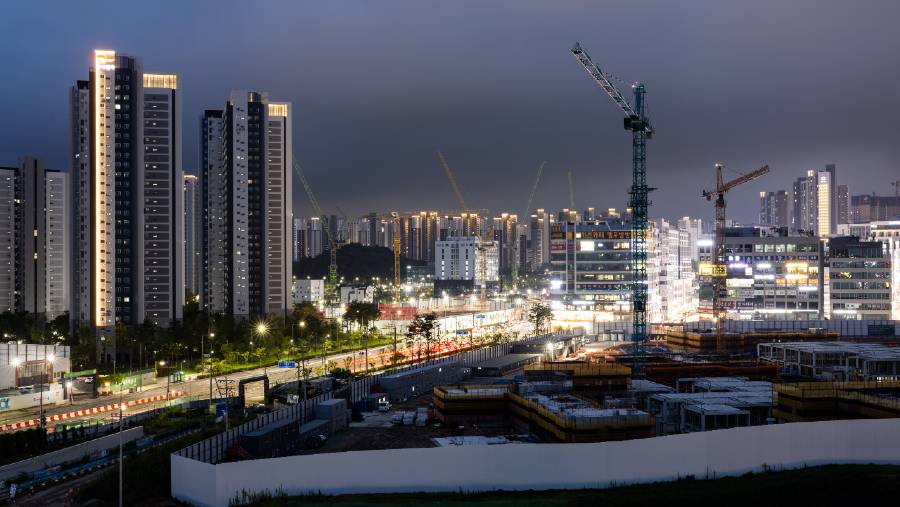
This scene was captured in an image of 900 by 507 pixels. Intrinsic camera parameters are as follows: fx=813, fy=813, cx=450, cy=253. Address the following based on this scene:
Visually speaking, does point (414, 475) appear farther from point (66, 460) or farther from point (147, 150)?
point (147, 150)

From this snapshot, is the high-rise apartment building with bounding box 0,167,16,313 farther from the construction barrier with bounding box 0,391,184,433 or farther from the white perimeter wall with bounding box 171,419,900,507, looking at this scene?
the white perimeter wall with bounding box 171,419,900,507

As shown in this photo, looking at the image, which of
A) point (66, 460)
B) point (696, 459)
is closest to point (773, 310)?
point (696, 459)

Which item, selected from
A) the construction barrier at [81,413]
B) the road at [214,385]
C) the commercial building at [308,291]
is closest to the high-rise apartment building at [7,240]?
the commercial building at [308,291]

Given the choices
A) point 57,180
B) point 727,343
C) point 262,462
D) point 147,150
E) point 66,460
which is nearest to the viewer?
point 262,462

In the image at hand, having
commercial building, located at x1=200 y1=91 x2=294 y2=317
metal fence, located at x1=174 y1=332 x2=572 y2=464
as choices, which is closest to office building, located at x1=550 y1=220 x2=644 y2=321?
commercial building, located at x1=200 y1=91 x2=294 y2=317

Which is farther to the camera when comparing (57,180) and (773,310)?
(773,310)

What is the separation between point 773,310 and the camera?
122 metres

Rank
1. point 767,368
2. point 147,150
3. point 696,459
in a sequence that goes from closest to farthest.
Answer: point 696,459 < point 767,368 < point 147,150

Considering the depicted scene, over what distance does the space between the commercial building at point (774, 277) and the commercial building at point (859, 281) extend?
7905 millimetres

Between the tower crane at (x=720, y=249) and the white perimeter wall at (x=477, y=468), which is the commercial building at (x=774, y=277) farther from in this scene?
the white perimeter wall at (x=477, y=468)

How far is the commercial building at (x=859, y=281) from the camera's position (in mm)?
109375

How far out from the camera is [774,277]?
4820 inches

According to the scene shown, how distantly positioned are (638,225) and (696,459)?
38921mm

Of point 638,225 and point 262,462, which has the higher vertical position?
point 638,225
